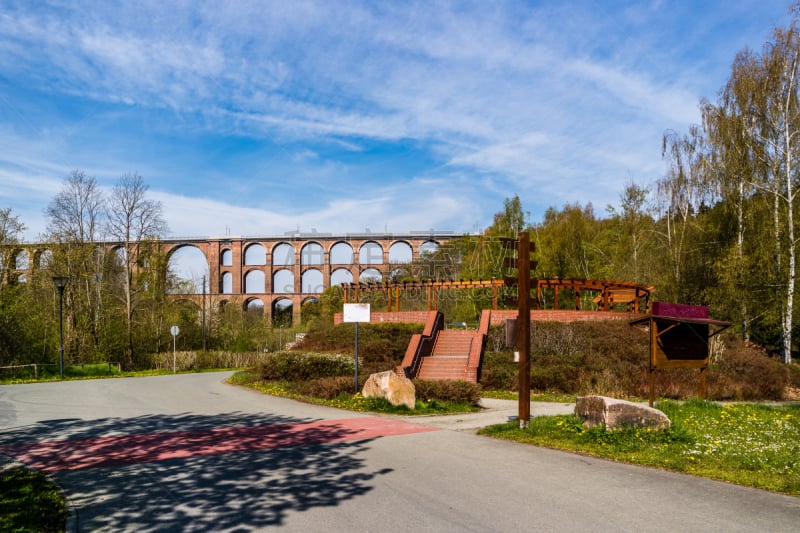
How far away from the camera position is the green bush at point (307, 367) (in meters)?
17.9

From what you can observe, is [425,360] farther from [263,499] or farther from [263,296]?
[263,296]

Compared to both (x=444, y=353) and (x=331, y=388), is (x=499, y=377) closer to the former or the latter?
(x=444, y=353)

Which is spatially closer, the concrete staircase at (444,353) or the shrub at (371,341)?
the concrete staircase at (444,353)

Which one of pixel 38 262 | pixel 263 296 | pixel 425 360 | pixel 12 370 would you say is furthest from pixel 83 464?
pixel 263 296

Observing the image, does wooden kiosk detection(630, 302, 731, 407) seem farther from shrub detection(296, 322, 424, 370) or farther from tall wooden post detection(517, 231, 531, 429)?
shrub detection(296, 322, 424, 370)

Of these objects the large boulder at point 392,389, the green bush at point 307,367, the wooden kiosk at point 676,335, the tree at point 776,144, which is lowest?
the green bush at point 307,367

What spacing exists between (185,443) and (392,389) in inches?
197

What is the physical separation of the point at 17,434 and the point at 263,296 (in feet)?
204

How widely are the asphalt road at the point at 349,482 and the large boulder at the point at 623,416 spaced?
1.19 metres

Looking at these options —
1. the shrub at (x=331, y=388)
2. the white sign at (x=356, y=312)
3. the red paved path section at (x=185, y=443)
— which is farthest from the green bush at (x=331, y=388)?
the red paved path section at (x=185, y=443)

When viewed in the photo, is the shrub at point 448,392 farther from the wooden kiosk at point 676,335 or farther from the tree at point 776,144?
the tree at point 776,144

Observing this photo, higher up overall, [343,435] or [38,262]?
[38,262]

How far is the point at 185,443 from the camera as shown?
8.84 m

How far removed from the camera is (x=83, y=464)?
750cm
